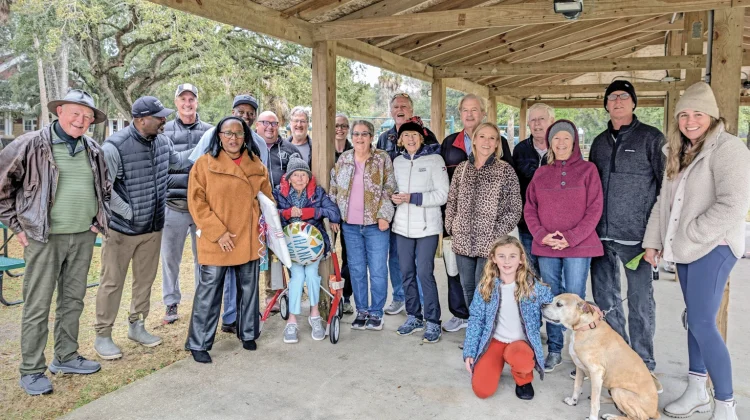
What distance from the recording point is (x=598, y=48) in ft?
30.7

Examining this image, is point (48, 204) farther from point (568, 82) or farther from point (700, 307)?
point (568, 82)

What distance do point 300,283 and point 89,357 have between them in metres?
1.55

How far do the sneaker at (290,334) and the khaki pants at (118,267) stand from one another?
42.6 inches

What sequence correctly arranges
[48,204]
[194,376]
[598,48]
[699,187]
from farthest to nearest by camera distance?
1. [598,48]
2. [194,376]
3. [48,204]
4. [699,187]

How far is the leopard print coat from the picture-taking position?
153 inches

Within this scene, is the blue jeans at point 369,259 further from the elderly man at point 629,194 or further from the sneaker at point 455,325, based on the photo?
Answer: the elderly man at point 629,194

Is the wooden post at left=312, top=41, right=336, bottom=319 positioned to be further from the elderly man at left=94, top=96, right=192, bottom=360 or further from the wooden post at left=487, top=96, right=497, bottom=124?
the wooden post at left=487, top=96, right=497, bottom=124

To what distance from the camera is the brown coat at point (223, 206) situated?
3.79 metres

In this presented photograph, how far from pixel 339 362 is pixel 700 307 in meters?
Result: 2.20

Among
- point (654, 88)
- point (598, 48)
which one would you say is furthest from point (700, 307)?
point (654, 88)

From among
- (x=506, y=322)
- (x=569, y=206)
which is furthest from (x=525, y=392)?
(x=569, y=206)

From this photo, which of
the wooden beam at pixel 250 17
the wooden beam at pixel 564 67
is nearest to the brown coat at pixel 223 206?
the wooden beam at pixel 250 17

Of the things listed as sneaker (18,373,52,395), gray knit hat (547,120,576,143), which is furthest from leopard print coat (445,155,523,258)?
sneaker (18,373,52,395)

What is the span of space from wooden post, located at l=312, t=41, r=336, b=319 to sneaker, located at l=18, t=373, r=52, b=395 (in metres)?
2.07
